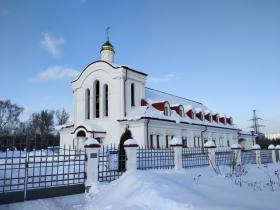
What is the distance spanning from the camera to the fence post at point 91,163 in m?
9.08

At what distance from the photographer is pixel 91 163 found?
9.19 meters

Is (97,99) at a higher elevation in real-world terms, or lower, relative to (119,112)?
higher

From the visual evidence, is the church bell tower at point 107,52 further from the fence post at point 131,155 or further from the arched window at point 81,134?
the fence post at point 131,155

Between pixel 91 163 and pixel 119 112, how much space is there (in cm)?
1344

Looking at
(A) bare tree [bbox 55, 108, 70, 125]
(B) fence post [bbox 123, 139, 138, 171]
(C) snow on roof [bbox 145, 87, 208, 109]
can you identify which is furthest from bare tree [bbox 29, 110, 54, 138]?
(B) fence post [bbox 123, 139, 138, 171]

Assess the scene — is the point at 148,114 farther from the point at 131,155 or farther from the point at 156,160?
the point at 131,155

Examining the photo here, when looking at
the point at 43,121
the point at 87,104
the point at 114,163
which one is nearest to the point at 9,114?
the point at 43,121

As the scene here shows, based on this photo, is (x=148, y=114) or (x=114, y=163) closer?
(x=114, y=163)

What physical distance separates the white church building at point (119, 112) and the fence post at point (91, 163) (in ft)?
38.4

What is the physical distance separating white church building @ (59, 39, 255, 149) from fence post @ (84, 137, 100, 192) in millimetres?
11697

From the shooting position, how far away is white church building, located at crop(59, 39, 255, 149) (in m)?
22.0

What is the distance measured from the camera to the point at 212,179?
10.1 meters

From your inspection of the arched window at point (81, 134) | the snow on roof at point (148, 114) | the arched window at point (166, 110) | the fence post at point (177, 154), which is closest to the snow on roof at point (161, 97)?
the arched window at point (166, 110)

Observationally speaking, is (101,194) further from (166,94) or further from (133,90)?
(166,94)
